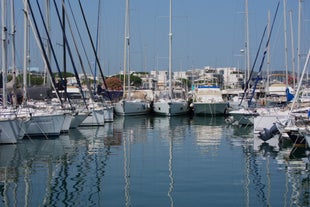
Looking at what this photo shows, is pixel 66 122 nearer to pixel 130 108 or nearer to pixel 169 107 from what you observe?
pixel 130 108

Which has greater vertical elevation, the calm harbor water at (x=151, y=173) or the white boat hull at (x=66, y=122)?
the white boat hull at (x=66, y=122)

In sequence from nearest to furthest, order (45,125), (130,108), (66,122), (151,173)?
(151,173) < (45,125) < (66,122) < (130,108)

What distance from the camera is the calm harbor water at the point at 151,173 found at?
14133 millimetres

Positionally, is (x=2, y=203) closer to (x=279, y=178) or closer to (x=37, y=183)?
(x=37, y=183)

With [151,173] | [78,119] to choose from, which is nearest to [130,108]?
[78,119]

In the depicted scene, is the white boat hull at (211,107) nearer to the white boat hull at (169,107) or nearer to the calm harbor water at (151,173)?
the white boat hull at (169,107)

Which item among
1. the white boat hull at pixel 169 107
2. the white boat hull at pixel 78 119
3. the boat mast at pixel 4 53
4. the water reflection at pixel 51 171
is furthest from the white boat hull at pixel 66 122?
the white boat hull at pixel 169 107

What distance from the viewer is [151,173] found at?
1802 centimetres

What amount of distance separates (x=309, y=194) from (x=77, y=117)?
832 inches

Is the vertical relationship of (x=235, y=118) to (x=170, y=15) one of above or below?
below

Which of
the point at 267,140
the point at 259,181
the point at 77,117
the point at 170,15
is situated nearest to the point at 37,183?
the point at 259,181

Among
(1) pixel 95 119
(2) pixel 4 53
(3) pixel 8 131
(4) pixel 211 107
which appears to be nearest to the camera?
(3) pixel 8 131

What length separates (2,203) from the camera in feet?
44.5

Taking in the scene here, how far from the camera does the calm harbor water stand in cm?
1413
